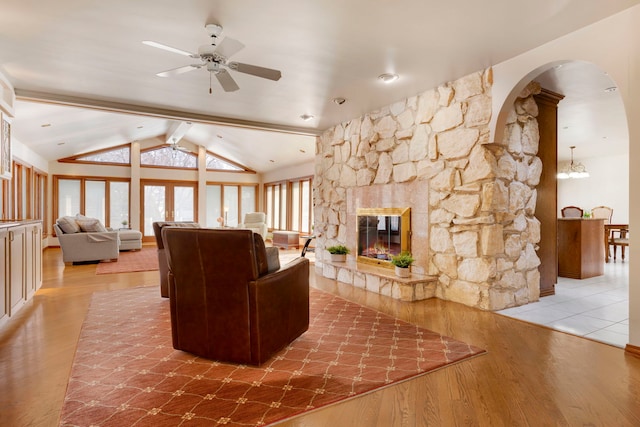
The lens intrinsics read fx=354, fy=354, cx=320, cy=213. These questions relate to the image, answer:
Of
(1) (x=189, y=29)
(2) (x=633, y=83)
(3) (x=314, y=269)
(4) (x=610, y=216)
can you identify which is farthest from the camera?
(4) (x=610, y=216)

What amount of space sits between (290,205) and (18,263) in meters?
8.65

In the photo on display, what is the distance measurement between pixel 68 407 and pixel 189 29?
289 cm

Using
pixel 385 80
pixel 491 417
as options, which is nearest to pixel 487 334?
pixel 491 417

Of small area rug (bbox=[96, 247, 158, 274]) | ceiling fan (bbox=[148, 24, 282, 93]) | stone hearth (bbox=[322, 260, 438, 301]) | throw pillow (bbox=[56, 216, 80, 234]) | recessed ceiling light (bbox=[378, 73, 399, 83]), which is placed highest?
recessed ceiling light (bbox=[378, 73, 399, 83])

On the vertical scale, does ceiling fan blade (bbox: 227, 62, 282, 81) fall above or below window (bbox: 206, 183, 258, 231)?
above

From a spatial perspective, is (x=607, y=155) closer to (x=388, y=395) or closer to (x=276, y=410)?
(x=388, y=395)

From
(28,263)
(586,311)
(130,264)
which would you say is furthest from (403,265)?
(130,264)

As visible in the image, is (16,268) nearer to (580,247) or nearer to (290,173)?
(580,247)

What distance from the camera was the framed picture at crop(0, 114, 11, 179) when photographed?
3939 mm

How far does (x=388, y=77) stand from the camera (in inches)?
161

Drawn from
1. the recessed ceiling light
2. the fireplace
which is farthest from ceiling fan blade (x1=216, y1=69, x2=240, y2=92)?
the fireplace

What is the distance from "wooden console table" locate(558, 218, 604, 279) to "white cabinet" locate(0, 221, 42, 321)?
23.3 ft

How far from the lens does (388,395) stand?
207cm

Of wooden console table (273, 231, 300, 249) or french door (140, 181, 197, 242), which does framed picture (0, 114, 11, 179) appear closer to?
wooden console table (273, 231, 300, 249)
